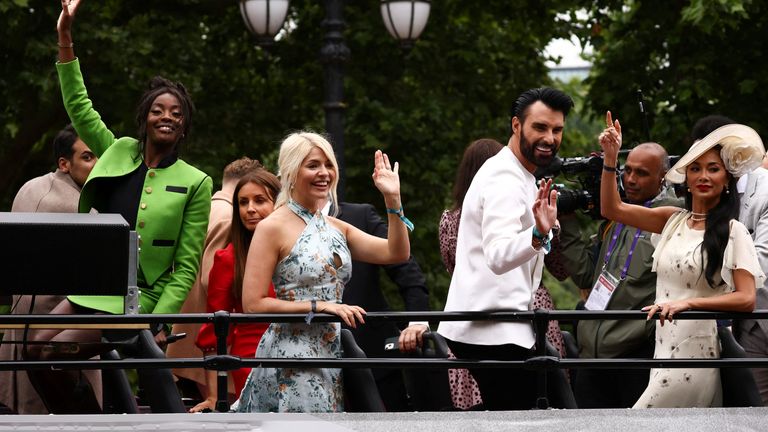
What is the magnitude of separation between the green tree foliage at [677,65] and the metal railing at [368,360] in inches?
338

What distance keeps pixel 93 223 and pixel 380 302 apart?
2.35 metres

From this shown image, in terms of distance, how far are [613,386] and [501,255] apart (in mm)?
1749

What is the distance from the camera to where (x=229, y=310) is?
7105 mm

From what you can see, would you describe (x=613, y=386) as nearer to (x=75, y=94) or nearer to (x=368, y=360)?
(x=368, y=360)

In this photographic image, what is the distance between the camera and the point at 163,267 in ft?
22.8

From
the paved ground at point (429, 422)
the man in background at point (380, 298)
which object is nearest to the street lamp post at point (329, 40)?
the man in background at point (380, 298)

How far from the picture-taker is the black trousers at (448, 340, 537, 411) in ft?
19.7

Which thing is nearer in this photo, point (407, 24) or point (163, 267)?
point (163, 267)

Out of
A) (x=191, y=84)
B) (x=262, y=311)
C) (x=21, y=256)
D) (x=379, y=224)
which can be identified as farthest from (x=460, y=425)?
(x=191, y=84)

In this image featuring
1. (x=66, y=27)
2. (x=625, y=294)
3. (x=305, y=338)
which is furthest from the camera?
(x=625, y=294)

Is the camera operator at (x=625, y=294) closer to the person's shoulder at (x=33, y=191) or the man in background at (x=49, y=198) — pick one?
the man in background at (x=49, y=198)

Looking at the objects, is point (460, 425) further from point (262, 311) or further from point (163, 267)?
point (163, 267)

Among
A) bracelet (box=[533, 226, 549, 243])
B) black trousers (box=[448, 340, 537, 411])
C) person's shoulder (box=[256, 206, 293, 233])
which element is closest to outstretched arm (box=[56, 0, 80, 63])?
person's shoulder (box=[256, 206, 293, 233])

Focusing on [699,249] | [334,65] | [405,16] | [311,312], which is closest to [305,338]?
[311,312]
